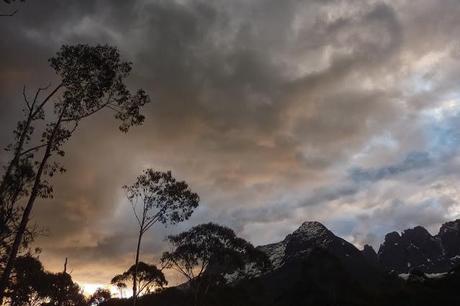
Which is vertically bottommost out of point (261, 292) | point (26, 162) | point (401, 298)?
point (401, 298)

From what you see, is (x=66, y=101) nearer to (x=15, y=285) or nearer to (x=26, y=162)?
(x=26, y=162)

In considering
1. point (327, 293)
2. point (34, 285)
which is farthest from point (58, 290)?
point (327, 293)

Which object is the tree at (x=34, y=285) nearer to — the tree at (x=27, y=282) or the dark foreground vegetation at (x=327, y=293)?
the tree at (x=27, y=282)

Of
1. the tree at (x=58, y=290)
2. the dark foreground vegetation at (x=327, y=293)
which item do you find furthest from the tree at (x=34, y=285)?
the dark foreground vegetation at (x=327, y=293)

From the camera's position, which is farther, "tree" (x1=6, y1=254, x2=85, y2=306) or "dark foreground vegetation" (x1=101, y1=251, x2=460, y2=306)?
"dark foreground vegetation" (x1=101, y1=251, x2=460, y2=306)

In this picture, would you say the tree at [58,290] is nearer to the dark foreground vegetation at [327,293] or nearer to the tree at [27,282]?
the tree at [27,282]

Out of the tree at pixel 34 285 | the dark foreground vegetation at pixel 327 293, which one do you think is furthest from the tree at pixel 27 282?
the dark foreground vegetation at pixel 327 293

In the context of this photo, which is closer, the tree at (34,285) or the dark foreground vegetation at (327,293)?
the tree at (34,285)

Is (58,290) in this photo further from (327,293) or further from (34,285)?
(327,293)

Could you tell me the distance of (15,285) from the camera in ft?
206

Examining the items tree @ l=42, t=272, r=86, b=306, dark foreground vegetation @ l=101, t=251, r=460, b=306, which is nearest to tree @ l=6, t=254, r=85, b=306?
tree @ l=42, t=272, r=86, b=306

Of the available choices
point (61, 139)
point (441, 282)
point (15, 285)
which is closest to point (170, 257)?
point (15, 285)

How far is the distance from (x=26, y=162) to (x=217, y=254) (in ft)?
97.3

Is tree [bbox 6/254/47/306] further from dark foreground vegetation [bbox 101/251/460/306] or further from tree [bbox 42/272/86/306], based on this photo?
dark foreground vegetation [bbox 101/251/460/306]
